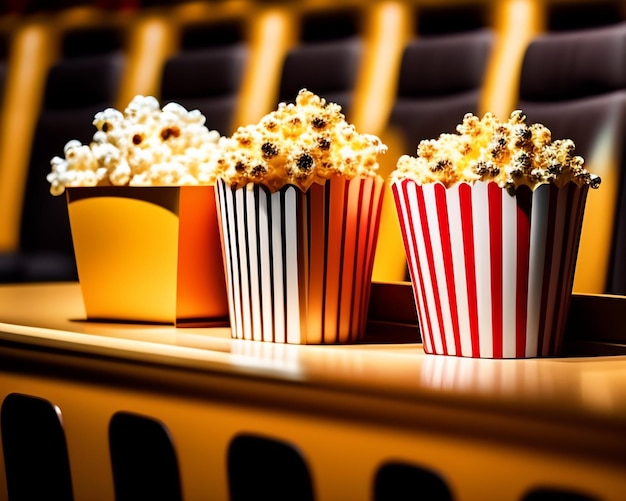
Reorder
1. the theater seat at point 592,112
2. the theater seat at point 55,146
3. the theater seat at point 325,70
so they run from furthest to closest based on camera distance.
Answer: the theater seat at point 55,146, the theater seat at point 325,70, the theater seat at point 592,112

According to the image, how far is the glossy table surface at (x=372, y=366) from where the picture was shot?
0.52 meters

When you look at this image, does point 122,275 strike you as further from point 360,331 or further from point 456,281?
point 456,281

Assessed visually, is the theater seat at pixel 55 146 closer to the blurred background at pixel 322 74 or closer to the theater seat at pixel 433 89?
the blurred background at pixel 322 74

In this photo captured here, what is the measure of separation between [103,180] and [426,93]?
1135mm

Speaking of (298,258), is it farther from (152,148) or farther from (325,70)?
(325,70)

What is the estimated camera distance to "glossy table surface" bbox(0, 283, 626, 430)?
1.69 ft

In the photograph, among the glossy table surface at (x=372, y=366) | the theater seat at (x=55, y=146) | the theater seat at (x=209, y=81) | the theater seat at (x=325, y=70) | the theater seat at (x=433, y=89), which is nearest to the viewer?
the glossy table surface at (x=372, y=366)

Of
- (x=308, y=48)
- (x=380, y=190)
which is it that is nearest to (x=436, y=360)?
(x=380, y=190)

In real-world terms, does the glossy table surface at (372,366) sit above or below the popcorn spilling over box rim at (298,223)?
below

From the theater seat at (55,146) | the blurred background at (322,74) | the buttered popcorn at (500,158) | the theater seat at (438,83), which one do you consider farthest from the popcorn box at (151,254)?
the theater seat at (55,146)

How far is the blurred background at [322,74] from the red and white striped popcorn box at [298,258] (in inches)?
28.5

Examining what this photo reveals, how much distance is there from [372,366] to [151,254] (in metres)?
0.36

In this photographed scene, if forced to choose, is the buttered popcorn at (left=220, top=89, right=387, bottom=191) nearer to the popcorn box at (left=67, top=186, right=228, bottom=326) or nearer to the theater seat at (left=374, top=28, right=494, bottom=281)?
the popcorn box at (left=67, top=186, right=228, bottom=326)

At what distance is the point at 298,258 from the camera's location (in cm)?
79
